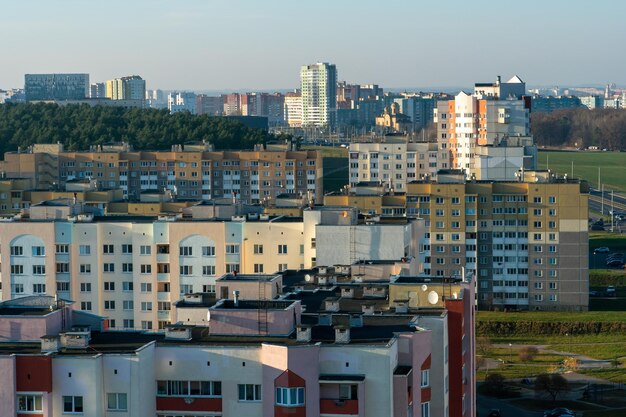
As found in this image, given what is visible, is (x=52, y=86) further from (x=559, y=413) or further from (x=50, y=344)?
(x=50, y=344)

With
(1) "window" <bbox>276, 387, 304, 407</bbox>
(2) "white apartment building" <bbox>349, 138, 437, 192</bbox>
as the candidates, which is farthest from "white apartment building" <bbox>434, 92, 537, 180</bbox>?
(1) "window" <bbox>276, 387, 304, 407</bbox>

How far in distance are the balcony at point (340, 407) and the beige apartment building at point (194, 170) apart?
37.8m

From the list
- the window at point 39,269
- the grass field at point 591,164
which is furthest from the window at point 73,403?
the grass field at point 591,164

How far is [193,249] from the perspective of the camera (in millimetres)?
27172

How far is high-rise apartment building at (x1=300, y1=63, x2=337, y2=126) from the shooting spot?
489 ft

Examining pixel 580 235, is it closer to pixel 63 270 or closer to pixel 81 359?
pixel 63 270

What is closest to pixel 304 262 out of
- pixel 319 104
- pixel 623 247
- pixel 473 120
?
pixel 623 247

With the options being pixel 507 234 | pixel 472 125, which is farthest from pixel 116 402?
pixel 472 125

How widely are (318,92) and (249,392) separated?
137m

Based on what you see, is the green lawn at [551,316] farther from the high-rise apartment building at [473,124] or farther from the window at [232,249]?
the high-rise apartment building at [473,124]

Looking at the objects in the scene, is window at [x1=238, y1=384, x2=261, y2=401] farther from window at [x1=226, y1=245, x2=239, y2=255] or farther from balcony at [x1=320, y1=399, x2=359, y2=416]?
window at [x1=226, y1=245, x2=239, y2=255]

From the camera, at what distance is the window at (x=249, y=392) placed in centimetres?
1456

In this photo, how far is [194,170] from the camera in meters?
53.1

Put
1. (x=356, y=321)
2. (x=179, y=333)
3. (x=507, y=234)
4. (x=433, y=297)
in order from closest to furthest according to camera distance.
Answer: (x=179, y=333)
(x=356, y=321)
(x=433, y=297)
(x=507, y=234)
